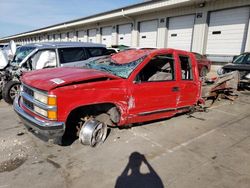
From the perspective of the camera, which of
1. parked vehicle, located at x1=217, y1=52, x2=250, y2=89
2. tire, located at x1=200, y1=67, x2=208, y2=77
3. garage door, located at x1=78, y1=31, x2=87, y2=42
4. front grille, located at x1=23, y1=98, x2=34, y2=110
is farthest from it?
garage door, located at x1=78, y1=31, x2=87, y2=42

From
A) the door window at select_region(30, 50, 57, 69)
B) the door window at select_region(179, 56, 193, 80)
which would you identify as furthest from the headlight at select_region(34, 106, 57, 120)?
the door window at select_region(30, 50, 57, 69)

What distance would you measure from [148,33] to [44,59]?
12.7m

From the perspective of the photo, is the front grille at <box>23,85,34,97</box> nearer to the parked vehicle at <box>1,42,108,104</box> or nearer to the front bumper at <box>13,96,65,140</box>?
the front bumper at <box>13,96,65,140</box>

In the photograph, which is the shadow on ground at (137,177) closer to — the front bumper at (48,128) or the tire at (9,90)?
the front bumper at (48,128)

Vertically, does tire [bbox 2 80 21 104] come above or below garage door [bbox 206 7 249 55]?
below

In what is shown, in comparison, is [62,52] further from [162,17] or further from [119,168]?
[162,17]

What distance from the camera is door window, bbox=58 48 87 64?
23.5 feet

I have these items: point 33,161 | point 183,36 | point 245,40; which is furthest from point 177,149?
point 183,36

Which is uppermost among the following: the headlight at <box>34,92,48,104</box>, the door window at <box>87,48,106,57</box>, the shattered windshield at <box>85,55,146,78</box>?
the door window at <box>87,48,106,57</box>

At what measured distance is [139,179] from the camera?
293 cm

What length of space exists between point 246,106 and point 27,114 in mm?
6677

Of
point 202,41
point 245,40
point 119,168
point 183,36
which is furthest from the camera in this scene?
point 183,36

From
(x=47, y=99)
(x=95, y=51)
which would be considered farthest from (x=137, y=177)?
(x=95, y=51)

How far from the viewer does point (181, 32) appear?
610 inches
